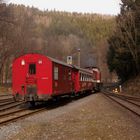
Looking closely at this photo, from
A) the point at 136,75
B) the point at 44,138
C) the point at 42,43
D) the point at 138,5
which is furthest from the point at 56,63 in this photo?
the point at 42,43

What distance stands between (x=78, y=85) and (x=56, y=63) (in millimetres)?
10550

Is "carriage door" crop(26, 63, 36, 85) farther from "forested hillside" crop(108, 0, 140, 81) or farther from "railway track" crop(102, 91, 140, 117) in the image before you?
"forested hillside" crop(108, 0, 140, 81)

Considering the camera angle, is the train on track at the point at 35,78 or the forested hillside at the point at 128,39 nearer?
the train on track at the point at 35,78

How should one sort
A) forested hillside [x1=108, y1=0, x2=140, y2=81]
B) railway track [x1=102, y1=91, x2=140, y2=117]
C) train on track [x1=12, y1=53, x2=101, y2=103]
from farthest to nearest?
forested hillside [x1=108, y1=0, x2=140, y2=81]
train on track [x1=12, y1=53, x2=101, y2=103]
railway track [x1=102, y1=91, x2=140, y2=117]

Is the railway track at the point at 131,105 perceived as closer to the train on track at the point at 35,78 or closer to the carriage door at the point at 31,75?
the train on track at the point at 35,78

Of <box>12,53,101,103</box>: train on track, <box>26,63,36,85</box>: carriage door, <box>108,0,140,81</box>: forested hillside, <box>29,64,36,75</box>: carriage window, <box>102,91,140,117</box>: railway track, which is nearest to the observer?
<box>102,91,140,117</box>: railway track

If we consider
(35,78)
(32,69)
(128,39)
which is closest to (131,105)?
(35,78)

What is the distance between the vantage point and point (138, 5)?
49.1 meters

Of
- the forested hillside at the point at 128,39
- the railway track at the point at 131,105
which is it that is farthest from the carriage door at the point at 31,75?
the forested hillside at the point at 128,39

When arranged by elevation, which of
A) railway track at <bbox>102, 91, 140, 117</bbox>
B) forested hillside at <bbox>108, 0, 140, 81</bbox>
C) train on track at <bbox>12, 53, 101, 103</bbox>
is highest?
forested hillside at <bbox>108, 0, 140, 81</bbox>

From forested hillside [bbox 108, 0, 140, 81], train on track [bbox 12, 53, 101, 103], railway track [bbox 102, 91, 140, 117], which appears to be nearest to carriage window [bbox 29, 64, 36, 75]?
train on track [bbox 12, 53, 101, 103]

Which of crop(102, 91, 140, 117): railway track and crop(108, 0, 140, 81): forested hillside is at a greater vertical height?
crop(108, 0, 140, 81): forested hillside

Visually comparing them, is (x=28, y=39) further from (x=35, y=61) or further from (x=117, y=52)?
(x=35, y=61)

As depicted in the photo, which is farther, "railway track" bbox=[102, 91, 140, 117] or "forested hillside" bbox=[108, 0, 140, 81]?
"forested hillside" bbox=[108, 0, 140, 81]
